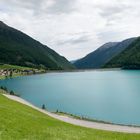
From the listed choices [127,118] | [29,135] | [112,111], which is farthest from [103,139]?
[112,111]

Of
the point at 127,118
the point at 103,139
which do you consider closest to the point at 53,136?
the point at 103,139

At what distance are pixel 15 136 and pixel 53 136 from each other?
365 cm

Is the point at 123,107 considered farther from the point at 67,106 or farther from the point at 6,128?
the point at 6,128

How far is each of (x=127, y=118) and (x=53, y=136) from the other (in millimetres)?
64202

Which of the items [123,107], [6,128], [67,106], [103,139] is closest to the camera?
[6,128]

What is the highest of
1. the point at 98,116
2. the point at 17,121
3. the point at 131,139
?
the point at 17,121

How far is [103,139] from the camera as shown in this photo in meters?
30.3

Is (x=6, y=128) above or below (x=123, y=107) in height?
above

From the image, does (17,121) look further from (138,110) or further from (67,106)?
(67,106)

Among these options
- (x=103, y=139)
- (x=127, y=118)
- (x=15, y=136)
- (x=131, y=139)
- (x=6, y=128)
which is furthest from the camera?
(x=127, y=118)

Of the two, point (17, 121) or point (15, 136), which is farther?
point (17, 121)

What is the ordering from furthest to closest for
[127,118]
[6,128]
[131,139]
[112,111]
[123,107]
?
[123,107] < [112,111] < [127,118] < [131,139] < [6,128]

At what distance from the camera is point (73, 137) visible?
27953mm

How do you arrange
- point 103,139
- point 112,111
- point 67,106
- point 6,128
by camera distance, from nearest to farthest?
point 6,128 → point 103,139 → point 112,111 → point 67,106
